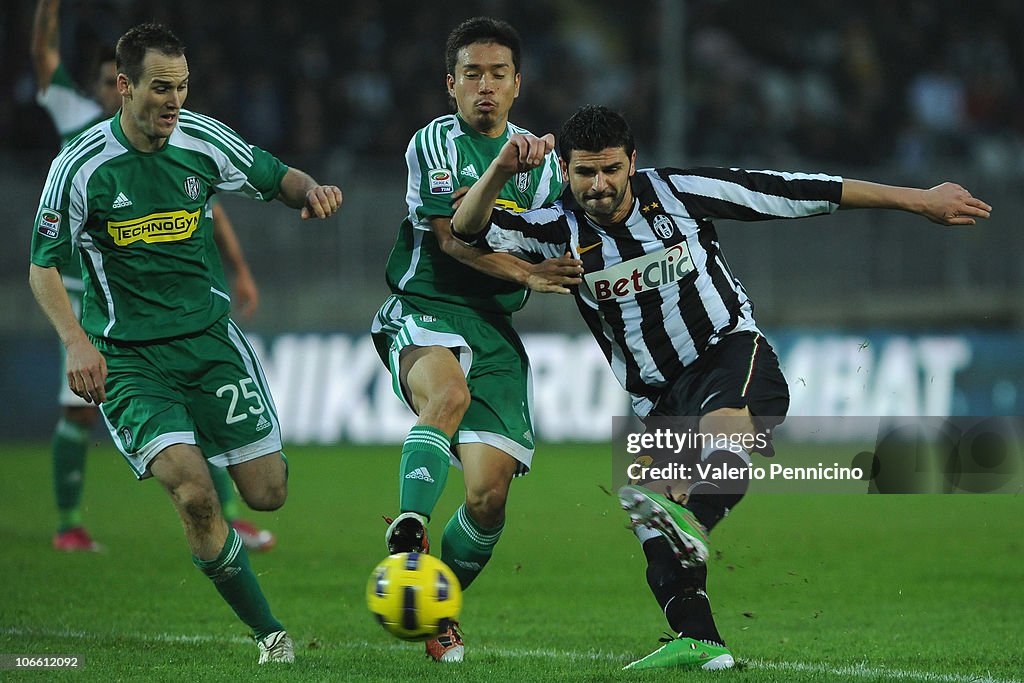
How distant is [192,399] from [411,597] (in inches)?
58.2

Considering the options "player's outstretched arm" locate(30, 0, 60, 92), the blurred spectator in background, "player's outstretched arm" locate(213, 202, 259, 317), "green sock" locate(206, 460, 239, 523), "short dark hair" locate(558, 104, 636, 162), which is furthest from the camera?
the blurred spectator in background

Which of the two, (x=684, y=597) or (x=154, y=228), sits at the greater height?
(x=154, y=228)

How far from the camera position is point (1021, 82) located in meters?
18.3

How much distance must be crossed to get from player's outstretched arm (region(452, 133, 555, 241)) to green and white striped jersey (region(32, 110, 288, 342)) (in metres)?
0.99

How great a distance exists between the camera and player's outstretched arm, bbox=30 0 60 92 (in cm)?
798

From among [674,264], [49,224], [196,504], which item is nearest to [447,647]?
[196,504]

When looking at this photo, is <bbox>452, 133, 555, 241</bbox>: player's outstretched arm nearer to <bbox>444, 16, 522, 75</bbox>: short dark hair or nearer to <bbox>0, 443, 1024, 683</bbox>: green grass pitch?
<bbox>444, 16, 522, 75</bbox>: short dark hair

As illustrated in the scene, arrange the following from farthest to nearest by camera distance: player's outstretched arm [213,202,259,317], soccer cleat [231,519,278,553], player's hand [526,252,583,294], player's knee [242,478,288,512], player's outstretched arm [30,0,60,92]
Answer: soccer cleat [231,519,278,553]
player's outstretched arm [30,0,60,92]
player's outstretched arm [213,202,259,317]
player's knee [242,478,288,512]
player's hand [526,252,583,294]

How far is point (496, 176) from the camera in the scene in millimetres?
5004

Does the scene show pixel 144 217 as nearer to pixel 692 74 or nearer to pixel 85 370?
pixel 85 370

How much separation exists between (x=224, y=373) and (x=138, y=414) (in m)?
0.43

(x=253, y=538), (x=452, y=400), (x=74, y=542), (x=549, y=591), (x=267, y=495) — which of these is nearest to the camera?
(x=452, y=400)

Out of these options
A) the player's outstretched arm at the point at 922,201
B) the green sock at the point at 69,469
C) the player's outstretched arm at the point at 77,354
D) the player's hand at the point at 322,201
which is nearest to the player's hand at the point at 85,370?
the player's outstretched arm at the point at 77,354

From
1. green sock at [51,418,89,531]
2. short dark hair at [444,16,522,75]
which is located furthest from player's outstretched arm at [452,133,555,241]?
green sock at [51,418,89,531]
